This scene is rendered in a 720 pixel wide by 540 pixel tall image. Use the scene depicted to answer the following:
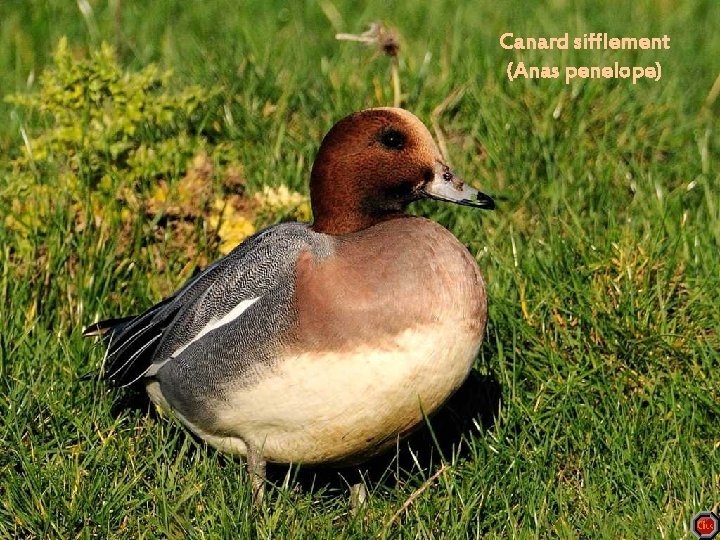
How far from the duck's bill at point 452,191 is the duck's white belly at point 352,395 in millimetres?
380

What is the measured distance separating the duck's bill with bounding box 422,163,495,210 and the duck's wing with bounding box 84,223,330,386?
364mm

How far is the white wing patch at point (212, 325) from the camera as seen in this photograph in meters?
3.46

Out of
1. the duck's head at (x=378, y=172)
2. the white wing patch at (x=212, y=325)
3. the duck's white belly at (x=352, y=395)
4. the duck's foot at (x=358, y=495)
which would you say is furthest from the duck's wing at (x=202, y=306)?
the duck's foot at (x=358, y=495)

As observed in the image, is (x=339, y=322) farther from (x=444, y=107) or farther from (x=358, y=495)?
(x=444, y=107)

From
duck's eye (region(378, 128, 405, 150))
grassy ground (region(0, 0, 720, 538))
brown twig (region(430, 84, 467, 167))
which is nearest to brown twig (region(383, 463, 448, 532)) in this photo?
grassy ground (region(0, 0, 720, 538))

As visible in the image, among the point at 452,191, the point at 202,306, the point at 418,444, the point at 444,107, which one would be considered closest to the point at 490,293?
the point at 418,444

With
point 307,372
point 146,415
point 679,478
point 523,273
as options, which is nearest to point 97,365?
point 146,415

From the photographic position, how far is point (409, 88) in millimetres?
5188

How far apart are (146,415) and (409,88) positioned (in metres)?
1.99

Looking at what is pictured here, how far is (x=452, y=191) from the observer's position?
343 centimetres

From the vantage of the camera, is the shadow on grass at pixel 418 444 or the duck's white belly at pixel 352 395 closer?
the duck's white belly at pixel 352 395

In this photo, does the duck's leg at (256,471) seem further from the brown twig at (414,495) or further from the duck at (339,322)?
the brown twig at (414,495)

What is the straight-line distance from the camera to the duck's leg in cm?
349

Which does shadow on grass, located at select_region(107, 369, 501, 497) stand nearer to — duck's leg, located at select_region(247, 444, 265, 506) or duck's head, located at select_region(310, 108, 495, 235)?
duck's leg, located at select_region(247, 444, 265, 506)
